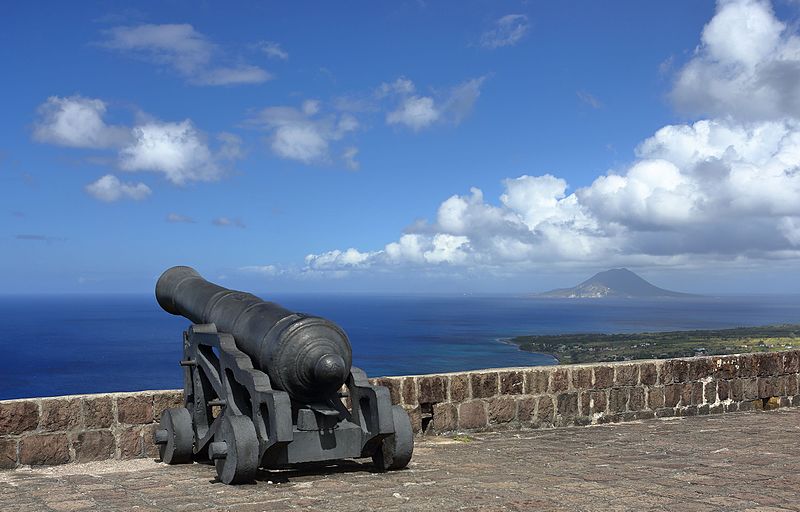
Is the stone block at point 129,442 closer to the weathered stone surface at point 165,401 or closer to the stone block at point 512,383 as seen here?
the weathered stone surface at point 165,401

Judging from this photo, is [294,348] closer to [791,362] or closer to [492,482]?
[492,482]

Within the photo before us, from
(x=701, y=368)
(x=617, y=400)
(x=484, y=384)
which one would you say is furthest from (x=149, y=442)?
(x=701, y=368)

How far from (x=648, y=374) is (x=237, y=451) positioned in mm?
5639

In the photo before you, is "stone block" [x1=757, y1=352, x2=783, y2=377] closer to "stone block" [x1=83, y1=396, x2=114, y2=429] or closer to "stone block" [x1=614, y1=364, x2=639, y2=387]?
→ "stone block" [x1=614, y1=364, x2=639, y2=387]

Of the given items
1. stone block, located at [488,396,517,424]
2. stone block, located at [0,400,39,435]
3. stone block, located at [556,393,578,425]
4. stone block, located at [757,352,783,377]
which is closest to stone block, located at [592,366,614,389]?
stone block, located at [556,393,578,425]

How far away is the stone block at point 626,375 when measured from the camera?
9.29 m

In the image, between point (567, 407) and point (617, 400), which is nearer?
point (567, 407)

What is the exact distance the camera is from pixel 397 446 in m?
5.86

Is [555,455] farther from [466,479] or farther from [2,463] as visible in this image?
[2,463]

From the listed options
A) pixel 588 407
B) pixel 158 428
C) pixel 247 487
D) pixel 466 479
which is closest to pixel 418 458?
pixel 466 479

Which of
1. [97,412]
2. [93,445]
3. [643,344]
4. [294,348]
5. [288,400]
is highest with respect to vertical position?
[294,348]

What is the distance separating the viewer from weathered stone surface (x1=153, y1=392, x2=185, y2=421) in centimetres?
725

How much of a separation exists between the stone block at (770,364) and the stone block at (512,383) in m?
3.67

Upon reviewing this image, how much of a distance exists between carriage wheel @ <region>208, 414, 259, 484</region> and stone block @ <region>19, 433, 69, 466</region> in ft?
6.44
